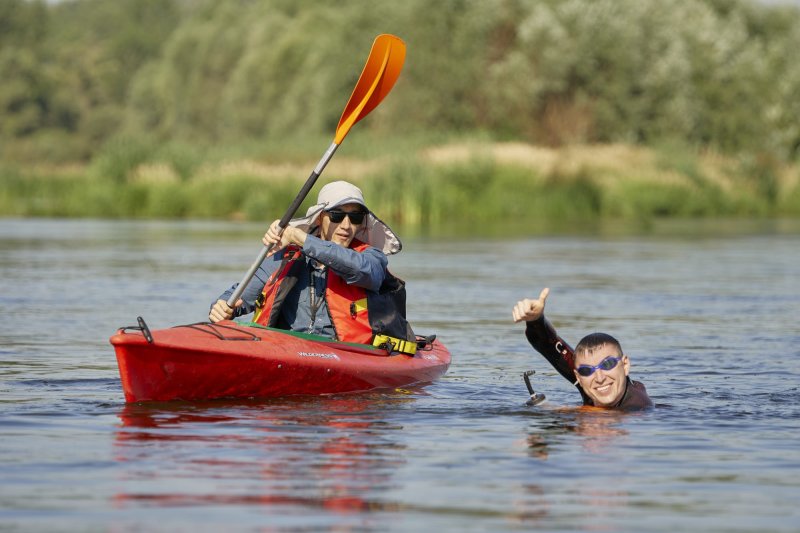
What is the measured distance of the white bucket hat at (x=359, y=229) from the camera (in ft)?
24.7

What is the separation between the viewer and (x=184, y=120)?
72.6 metres

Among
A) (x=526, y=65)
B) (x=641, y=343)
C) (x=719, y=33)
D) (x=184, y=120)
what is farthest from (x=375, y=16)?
(x=641, y=343)

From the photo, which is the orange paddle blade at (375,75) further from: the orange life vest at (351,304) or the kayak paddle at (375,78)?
the orange life vest at (351,304)

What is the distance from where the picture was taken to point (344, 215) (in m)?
7.62

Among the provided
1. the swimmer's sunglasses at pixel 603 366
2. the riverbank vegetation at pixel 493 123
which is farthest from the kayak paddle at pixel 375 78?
the riverbank vegetation at pixel 493 123

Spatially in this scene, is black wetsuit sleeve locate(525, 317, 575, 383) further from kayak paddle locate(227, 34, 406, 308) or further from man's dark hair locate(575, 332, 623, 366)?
kayak paddle locate(227, 34, 406, 308)

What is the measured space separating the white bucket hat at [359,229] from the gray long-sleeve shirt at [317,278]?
0.11 meters

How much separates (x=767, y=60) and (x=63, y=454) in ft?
137

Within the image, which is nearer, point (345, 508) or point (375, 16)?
point (345, 508)

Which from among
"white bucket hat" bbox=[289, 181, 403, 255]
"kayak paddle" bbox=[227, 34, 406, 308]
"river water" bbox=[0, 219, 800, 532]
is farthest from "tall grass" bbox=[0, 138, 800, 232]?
"white bucket hat" bbox=[289, 181, 403, 255]

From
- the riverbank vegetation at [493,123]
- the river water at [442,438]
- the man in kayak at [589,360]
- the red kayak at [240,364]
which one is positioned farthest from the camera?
the riverbank vegetation at [493,123]

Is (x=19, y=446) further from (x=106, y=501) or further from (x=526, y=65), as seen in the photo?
(x=526, y=65)

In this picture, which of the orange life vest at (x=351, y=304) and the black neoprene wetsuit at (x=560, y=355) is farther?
the orange life vest at (x=351, y=304)

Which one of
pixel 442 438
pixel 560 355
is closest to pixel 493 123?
Result: pixel 560 355
